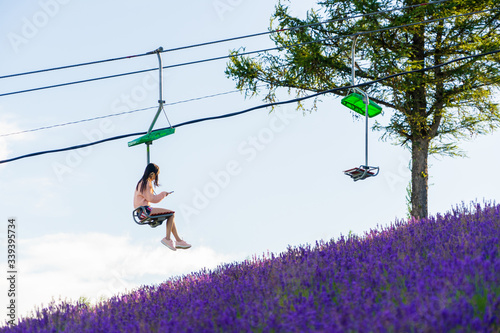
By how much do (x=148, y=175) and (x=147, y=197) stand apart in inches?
12.8

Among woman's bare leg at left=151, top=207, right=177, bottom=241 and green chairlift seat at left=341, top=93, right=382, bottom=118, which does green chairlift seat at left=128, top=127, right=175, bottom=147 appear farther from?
green chairlift seat at left=341, top=93, right=382, bottom=118

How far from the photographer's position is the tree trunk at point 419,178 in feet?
47.4

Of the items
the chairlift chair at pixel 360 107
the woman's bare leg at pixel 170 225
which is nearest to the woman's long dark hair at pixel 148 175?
the woman's bare leg at pixel 170 225

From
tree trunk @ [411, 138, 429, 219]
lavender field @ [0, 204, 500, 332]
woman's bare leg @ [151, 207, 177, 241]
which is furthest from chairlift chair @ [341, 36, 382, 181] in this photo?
tree trunk @ [411, 138, 429, 219]

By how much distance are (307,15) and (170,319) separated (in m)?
11.2

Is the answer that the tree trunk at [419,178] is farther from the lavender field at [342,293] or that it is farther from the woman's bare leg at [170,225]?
the woman's bare leg at [170,225]

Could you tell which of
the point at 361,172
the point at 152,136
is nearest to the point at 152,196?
the point at 152,136

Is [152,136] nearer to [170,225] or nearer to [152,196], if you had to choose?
[152,196]

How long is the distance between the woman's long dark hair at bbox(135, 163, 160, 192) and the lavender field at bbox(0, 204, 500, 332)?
60.9 inches

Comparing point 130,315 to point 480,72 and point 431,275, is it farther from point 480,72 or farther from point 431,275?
point 480,72

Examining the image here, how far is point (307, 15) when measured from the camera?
15.1 meters

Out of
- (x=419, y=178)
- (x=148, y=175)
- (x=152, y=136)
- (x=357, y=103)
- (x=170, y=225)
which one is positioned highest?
(x=357, y=103)

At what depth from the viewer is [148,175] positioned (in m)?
7.75

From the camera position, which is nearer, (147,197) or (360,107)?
(147,197)
